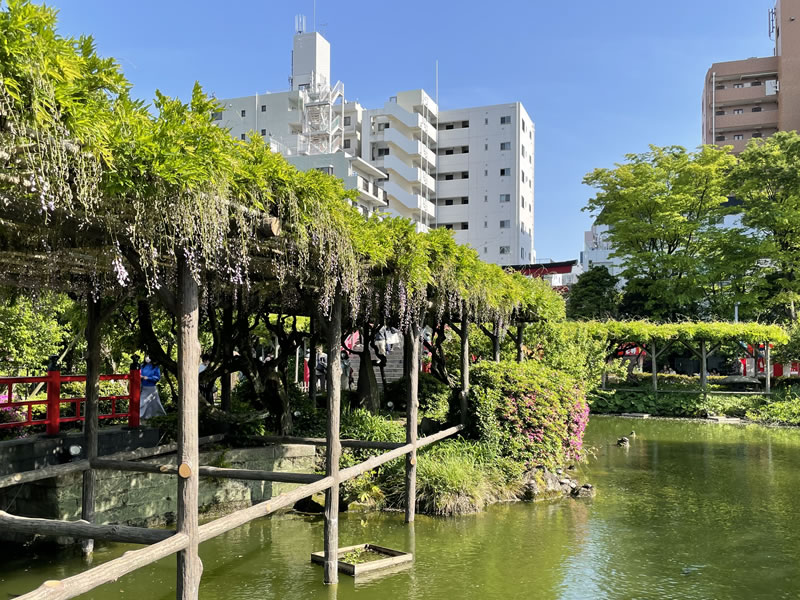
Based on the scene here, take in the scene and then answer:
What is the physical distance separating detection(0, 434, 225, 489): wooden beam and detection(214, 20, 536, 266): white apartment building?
33.2 metres

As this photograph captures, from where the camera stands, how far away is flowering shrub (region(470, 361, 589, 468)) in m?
10.7

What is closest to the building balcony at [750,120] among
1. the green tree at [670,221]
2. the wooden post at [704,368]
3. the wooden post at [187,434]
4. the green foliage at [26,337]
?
the green tree at [670,221]

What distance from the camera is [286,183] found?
17.2ft

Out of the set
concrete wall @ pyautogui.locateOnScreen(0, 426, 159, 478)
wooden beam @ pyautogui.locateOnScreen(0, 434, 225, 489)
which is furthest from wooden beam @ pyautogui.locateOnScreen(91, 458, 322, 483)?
concrete wall @ pyautogui.locateOnScreen(0, 426, 159, 478)

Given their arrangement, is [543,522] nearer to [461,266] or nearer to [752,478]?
[461,266]

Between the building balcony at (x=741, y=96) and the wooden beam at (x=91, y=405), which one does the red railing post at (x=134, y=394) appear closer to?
the wooden beam at (x=91, y=405)

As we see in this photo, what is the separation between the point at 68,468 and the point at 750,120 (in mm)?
56614

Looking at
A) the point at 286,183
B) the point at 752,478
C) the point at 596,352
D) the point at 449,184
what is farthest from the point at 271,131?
the point at 286,183

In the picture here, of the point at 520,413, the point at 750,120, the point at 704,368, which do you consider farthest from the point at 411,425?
the point at 750,120

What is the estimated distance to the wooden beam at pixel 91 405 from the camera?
7.43m

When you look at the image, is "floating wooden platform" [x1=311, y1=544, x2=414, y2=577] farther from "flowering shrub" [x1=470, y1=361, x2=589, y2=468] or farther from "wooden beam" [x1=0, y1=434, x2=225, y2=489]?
"flowering shrub" [x1=470, y1=361, x2=589, y2=468]

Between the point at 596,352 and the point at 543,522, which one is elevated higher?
the point at 596,352

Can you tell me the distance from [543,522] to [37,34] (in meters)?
8.06

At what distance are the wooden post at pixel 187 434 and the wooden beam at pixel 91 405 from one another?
3146mm
